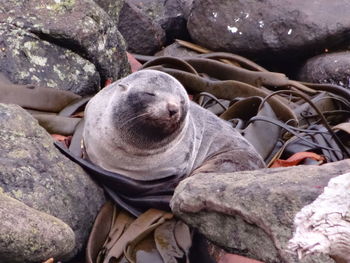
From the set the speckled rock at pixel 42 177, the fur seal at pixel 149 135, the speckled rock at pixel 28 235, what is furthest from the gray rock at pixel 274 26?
the speckled rock at pixel 28 235

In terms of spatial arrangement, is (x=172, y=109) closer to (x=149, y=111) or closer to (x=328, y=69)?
(x=149, y=111)

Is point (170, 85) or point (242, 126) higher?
point (170, 85)

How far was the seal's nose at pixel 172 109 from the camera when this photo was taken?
398cm

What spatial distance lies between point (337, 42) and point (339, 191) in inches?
178

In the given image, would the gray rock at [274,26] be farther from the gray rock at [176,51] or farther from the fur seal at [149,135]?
the fur seal at [149,135]

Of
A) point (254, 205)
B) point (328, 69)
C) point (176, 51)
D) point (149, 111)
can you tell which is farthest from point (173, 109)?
point (176, 51)

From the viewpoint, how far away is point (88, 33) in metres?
5.30

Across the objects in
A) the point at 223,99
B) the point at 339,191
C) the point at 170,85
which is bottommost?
the point at 223,99

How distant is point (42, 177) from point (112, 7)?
370 cm

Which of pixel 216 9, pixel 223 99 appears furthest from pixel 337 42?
pixel 223 99

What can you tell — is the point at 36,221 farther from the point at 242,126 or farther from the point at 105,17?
the point at 105,17

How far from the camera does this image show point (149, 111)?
402cm

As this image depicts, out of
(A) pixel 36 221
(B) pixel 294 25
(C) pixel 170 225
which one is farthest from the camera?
(B) pixel 294 25

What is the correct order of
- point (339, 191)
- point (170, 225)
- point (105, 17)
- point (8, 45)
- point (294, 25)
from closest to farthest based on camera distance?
point (339, 191)
point (170, 225)
point (8, 45)
point (105, 17)
point (294, 25)
